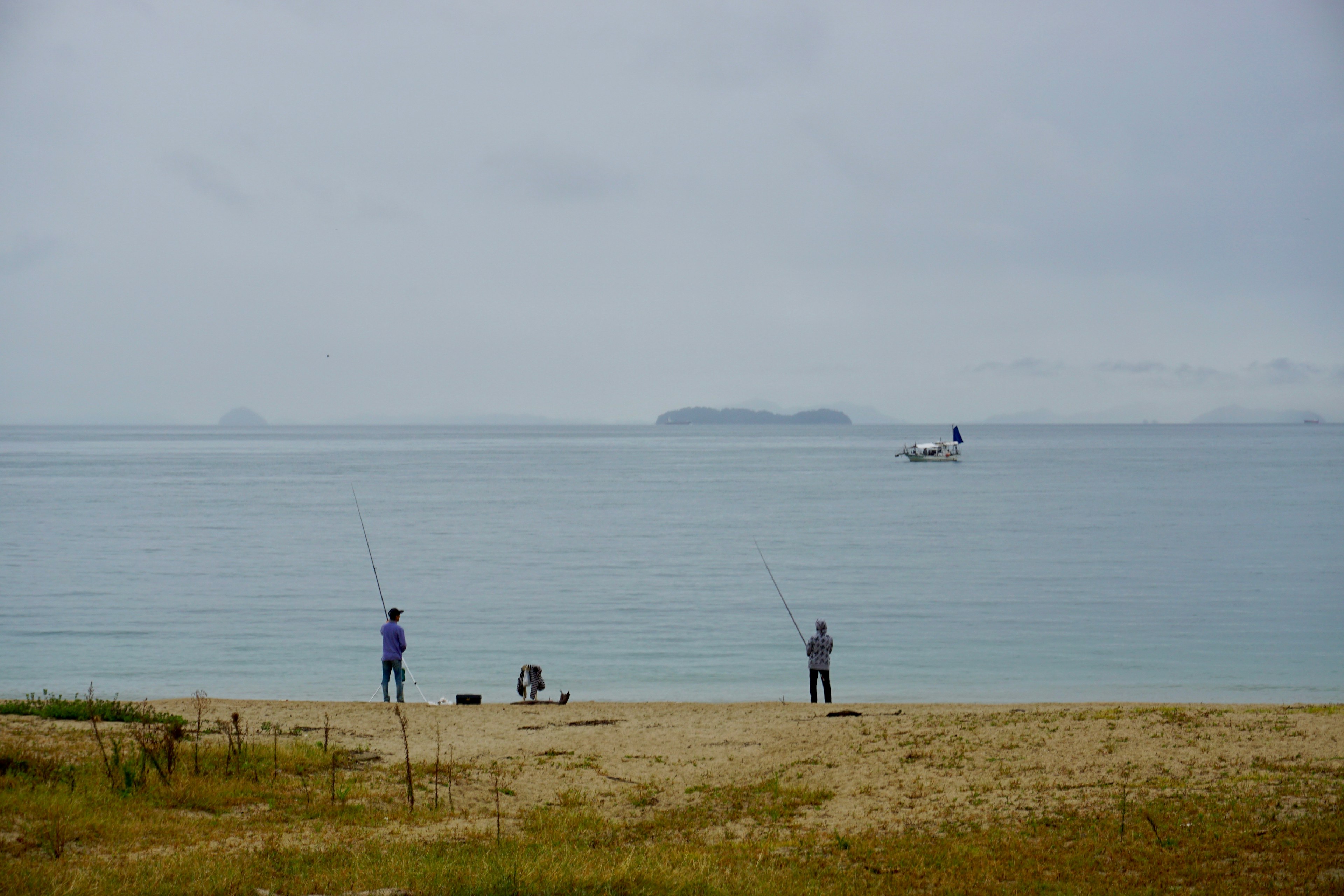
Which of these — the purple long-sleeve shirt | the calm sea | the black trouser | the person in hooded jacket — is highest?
the purple long-sleeve shirt

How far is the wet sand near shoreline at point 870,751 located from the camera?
37.7ft

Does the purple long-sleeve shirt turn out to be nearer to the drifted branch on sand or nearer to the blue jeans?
the blue jeans

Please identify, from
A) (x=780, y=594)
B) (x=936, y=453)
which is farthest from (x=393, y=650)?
(x=936, y=453)

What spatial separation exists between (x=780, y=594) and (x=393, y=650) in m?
9.83

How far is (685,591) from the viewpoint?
38906 millimetres

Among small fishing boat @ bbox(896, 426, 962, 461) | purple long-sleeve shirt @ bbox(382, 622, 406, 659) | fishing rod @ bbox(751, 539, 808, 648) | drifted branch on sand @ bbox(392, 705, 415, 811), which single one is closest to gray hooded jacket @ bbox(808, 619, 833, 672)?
fishing rod @ bbox(751, 539, 808, 648)

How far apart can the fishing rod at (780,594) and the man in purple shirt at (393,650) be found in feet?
23.1

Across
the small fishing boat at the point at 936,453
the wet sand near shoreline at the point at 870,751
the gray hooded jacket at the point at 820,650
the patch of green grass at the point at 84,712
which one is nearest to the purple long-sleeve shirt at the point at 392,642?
the wet sand near shoreline at the point at 870,751

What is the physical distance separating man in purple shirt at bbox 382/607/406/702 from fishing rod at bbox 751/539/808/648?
703cm

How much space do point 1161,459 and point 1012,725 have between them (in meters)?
136

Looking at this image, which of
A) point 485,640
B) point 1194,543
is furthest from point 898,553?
point 485,640

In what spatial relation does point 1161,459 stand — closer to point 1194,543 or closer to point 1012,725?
point 1194,543

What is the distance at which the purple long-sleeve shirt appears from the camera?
18750 millimetres

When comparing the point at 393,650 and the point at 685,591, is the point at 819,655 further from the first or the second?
the point at 685,591
